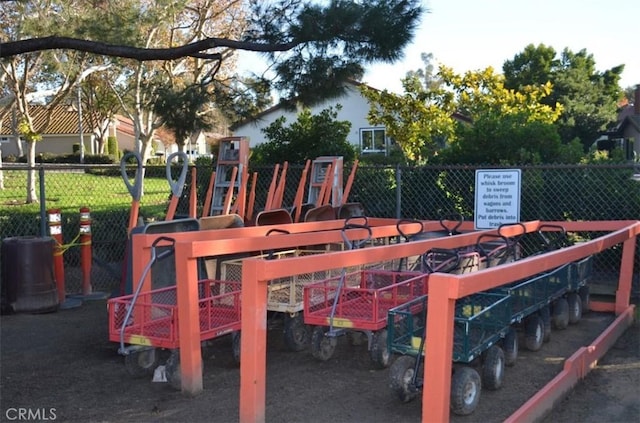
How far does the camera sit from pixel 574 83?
43.6m

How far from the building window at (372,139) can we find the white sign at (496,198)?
23486mm

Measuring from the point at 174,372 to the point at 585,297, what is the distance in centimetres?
500

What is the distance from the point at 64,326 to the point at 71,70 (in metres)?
17.3

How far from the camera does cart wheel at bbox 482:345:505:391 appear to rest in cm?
516

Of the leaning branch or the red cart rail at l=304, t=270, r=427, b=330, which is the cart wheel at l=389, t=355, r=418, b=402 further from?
the leaning branch

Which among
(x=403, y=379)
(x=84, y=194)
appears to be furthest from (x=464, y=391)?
(x=84, y=194)

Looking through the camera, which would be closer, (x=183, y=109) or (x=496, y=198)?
(x=496, y=198)

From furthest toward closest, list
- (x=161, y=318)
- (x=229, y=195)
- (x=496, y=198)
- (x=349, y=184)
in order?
(x=349, y=184), (x=229, y=195), (x=496, y=198), (x=161, y=318)

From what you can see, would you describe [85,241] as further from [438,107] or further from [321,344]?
[438,107]

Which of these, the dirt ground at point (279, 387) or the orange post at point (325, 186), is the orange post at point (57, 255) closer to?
the dirt ground at point (279, 387)

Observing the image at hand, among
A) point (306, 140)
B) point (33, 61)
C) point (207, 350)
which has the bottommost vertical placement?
point (207, 350)

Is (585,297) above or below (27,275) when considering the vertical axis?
below

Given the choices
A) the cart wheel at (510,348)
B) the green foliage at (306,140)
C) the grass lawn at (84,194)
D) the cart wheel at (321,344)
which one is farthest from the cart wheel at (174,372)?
the grass lawn at (84,194)

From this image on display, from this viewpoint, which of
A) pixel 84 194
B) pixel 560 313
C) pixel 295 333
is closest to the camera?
pixel 295 333
